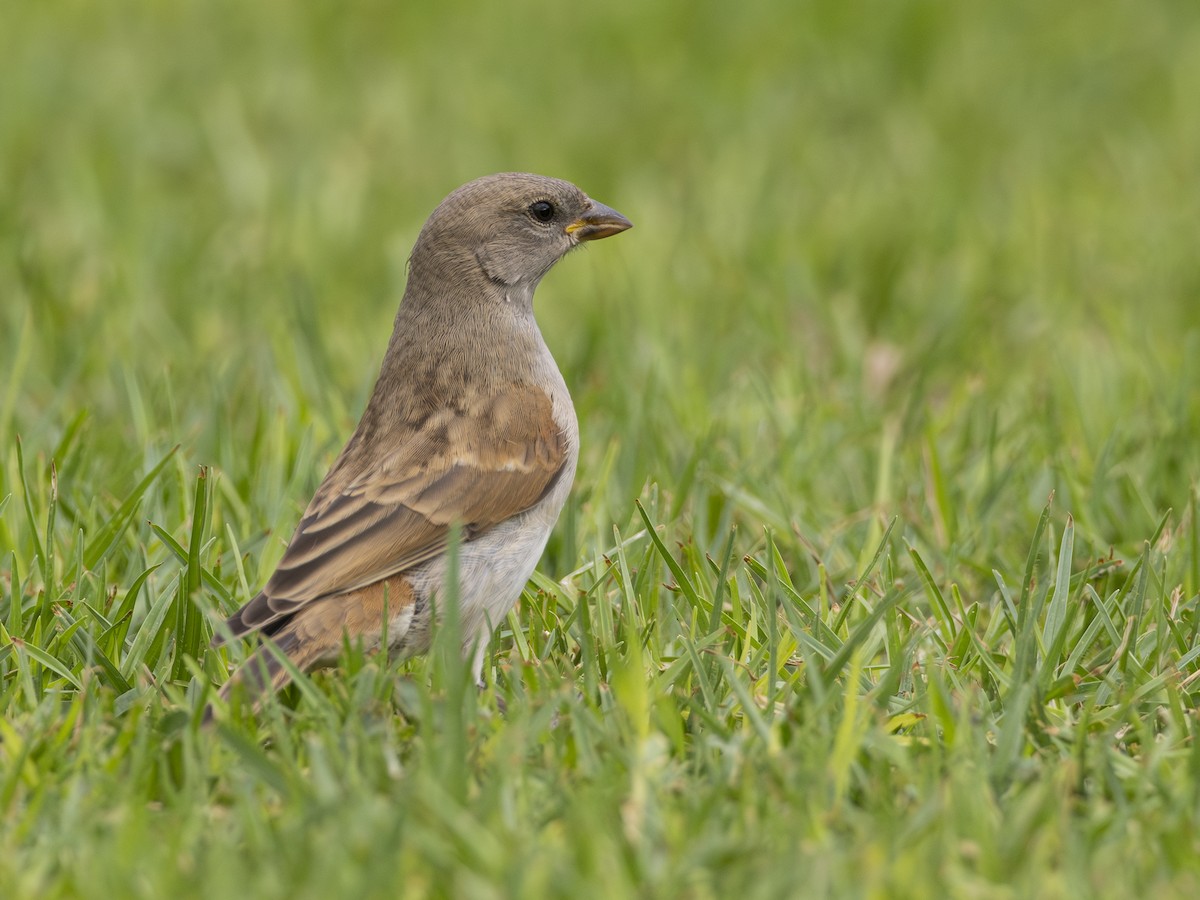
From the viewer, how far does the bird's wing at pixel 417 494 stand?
12.2 ft

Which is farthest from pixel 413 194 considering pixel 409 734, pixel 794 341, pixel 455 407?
pixel 409 734

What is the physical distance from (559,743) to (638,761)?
0.23m

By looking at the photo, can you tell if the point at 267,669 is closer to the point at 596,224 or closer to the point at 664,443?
the point at 596,224

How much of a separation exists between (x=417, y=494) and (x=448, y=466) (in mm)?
137

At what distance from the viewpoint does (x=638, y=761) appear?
3227mm

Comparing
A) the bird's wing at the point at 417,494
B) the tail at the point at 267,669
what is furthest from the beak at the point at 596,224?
the tail at the point at 267,669

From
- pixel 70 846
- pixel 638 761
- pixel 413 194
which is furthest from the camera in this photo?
pixel 413 194

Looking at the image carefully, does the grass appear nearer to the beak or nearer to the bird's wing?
the bird's wing

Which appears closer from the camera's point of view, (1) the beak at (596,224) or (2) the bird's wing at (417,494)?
(2) the bird's wing at (417,494)

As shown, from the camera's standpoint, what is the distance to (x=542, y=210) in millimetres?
4695

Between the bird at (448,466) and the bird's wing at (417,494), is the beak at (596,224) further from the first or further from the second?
the bird's wing at (417,494)

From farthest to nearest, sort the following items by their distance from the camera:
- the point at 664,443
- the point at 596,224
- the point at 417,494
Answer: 1. the point at 664,443
2. the point at 596,224
3. the point at 417,494

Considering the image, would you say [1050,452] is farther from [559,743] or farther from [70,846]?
[70,846]

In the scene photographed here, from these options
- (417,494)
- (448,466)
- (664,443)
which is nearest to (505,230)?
(448,466)
